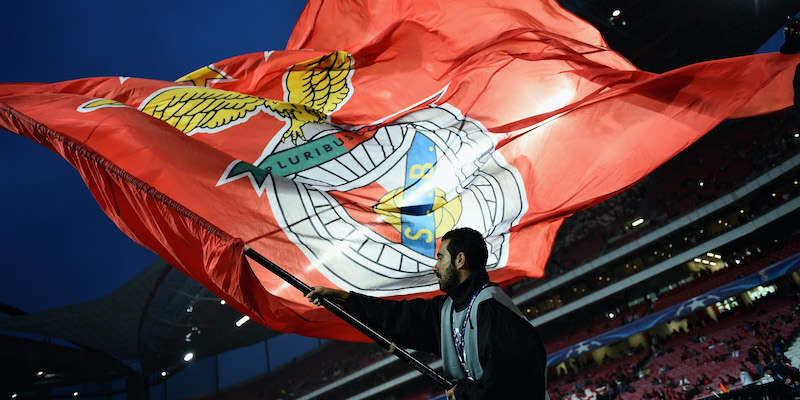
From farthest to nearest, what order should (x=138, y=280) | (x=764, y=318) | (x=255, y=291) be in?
(x=138, y=280) < (x=764, y=318) < (x=255, y=291)

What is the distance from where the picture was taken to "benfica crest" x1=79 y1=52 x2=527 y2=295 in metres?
4.06

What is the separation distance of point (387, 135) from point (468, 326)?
294cm

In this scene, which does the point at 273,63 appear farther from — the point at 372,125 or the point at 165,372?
the point at 165,372

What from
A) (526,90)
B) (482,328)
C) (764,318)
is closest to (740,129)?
(764,318)

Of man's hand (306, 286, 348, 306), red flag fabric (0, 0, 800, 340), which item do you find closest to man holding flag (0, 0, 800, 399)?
red flag fabric (0, 0, 800, 340)

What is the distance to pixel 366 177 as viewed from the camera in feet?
14.9

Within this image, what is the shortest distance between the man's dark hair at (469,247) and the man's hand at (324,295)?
2.31 ft

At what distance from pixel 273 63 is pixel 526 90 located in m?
2.71

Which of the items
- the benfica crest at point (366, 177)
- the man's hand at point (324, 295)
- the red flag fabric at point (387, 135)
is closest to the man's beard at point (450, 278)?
the man's hand at point (324, 295)

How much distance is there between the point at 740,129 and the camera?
29.7m

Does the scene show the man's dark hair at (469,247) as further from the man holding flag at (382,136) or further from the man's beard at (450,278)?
the man holding flag at (382,136)

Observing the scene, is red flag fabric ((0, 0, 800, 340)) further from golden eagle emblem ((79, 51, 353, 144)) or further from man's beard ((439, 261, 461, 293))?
man's beard ((439, 261, 461, 293))

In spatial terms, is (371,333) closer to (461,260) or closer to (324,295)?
(324,295)

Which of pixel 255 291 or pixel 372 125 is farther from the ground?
pixel 372 125
